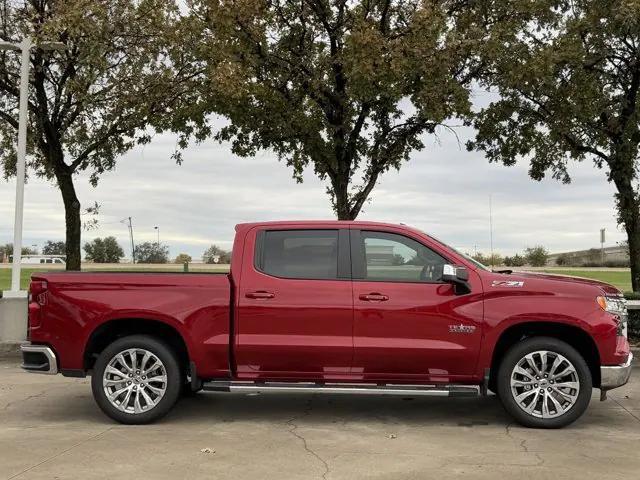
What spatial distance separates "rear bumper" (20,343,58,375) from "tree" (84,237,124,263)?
78.6 m

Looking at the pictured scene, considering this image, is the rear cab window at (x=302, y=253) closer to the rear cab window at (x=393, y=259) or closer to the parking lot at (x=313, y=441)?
the rear cab window at (x=393, y=259)

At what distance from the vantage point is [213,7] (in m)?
12.9

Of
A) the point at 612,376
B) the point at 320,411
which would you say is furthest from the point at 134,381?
the point at 612,376

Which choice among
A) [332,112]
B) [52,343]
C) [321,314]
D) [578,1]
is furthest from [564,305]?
[578,1]

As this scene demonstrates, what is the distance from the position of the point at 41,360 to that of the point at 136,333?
90cm

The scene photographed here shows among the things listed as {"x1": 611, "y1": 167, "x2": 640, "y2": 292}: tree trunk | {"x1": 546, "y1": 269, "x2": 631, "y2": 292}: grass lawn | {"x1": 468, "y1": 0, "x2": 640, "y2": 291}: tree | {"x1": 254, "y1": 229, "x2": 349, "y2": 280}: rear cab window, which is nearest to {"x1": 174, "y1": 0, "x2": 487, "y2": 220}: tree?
{"x1": 468, "y1": 0, "x2": 640, "y2": 291}: tree

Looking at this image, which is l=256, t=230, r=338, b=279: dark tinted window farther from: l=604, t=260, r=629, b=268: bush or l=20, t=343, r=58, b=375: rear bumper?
l=604, t=260, r=629, b=268: bush

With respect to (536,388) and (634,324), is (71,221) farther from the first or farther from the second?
(536,388)

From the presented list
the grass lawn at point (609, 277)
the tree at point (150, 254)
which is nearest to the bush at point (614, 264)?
the grass lawn at point (609, 277)

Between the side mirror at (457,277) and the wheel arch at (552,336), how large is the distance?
54 cm

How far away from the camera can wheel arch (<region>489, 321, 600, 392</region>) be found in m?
6.35

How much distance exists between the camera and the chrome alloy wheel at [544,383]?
625 cm

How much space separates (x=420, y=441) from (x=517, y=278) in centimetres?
175

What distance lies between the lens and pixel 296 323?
6.29 metres
